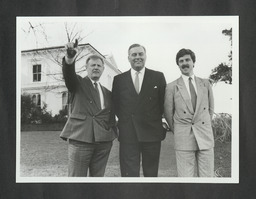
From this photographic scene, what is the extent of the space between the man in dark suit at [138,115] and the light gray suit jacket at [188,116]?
7cm

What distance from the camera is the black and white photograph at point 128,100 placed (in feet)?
6.70

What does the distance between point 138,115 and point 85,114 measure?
0.36 metres

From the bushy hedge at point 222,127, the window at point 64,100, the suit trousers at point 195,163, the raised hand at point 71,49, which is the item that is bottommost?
the suit trousers at point 195,163

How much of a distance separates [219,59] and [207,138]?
0.55 m

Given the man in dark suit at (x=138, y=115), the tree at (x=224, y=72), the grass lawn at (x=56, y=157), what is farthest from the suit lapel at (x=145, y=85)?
the tree at (x=224, y=72)

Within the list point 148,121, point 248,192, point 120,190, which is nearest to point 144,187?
point 120,190

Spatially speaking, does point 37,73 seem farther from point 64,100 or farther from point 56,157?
point 56,157

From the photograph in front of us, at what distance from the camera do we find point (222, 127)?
2.06 meters

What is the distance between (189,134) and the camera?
2.03 metres

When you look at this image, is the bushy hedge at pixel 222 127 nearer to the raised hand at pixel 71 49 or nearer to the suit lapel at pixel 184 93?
the suit lapel at pixel 184 93

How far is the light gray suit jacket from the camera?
6.67 ft

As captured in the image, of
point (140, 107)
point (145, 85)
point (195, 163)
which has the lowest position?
point (195, 163)

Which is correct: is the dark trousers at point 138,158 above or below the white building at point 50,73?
below

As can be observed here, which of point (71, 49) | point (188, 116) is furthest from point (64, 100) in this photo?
point (188, 116)
